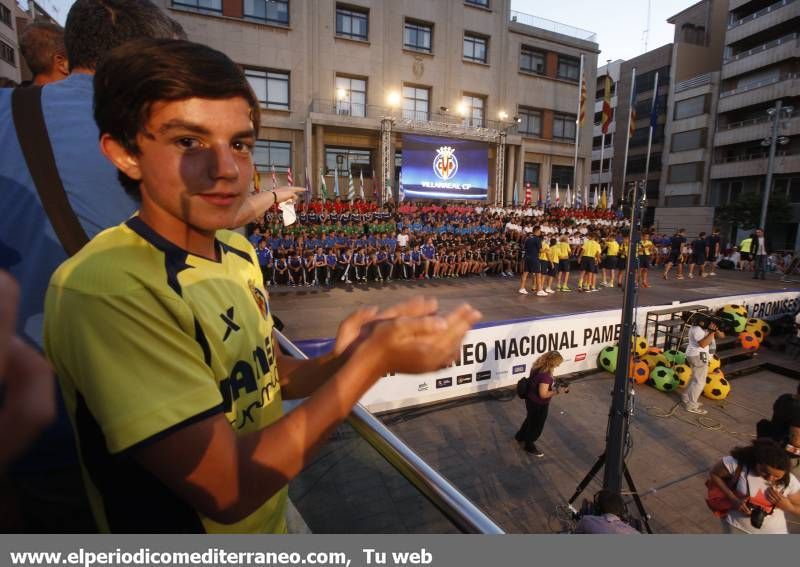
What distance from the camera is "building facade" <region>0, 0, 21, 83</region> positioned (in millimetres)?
31422

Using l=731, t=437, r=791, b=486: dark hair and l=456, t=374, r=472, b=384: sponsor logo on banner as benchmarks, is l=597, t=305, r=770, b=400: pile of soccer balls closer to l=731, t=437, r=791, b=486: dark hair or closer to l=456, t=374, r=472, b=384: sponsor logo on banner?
l=456, t=374, r=472, b=384: sponsor logo on banner

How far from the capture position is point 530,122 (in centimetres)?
3178

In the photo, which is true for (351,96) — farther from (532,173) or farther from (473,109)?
(532,173)

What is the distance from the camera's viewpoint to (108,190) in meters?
1.29

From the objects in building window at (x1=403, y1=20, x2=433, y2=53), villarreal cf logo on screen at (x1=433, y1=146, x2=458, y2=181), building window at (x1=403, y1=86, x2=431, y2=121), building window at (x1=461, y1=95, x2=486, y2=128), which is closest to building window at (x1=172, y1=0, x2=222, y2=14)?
building window at (x1=403, y1=20, x2=433, y2=53)

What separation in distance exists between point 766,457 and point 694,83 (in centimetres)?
4812

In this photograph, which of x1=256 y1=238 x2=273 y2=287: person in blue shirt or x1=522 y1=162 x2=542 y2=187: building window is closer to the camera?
x1=256 y1=238 x2=273 y2=287: person in blue shirt

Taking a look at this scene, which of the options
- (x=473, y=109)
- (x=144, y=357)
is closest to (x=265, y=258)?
(x=144, y=357)

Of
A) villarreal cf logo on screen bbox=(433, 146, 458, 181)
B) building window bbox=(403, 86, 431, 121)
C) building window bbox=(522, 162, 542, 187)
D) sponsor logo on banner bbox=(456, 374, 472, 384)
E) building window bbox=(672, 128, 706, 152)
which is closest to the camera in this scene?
sponsor logo on banner bbox=(456, 374, 472, 384)

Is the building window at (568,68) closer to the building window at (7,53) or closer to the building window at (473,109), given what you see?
the building window at (473,109)

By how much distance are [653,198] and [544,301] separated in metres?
39.9

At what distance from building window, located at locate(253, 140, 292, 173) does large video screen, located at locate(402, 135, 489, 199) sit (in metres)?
6.82
